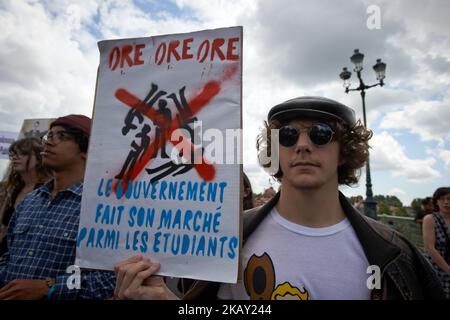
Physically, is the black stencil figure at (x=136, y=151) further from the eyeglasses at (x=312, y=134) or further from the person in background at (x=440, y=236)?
the person in background at (x=440, y=236)

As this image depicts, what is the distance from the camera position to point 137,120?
1.59 metres

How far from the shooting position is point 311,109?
1.57m

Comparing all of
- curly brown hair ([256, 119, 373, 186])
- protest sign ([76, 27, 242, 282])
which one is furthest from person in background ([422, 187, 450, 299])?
protest sign ([76, 27, 242, 282])

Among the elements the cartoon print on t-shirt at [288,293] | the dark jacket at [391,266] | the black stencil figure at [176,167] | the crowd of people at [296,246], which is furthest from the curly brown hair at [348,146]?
the cartoon print on t-shirt at [288,293]

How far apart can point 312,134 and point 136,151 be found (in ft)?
3.13

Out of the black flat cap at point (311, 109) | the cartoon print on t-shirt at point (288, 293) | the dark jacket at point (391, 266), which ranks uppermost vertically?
the black flat cap at point (311, 109)

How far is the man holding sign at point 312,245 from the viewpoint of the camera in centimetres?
137

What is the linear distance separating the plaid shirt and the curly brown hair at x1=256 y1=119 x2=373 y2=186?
1.36 meters

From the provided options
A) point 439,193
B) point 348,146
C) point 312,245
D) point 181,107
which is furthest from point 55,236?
point 439,193

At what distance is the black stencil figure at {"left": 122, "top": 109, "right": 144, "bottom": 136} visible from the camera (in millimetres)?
1586

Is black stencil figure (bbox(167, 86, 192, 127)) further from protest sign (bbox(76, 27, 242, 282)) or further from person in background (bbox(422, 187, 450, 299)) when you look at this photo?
person in background (bbox(422, 187, 450, 299))

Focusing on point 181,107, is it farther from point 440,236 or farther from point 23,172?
point 440,236
